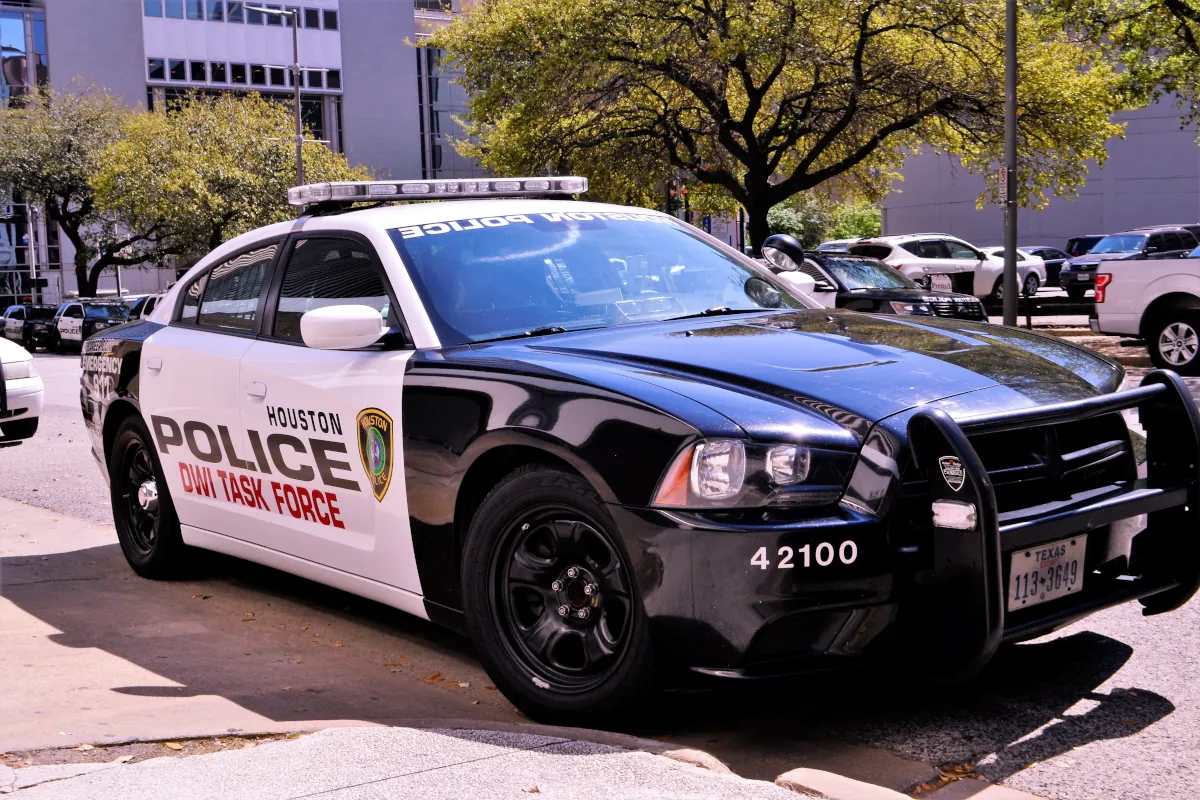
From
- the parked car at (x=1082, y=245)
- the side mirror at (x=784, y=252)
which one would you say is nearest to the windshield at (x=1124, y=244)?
the parked car at (x=1082, y=245)

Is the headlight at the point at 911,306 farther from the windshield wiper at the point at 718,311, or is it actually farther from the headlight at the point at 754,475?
the headlight at the point at 754,475

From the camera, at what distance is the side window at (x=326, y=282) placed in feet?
17.1

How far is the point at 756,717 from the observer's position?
173 inches

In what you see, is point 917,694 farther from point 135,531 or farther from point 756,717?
point 135,531

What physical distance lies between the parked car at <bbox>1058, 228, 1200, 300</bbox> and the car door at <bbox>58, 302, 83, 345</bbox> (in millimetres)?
28073

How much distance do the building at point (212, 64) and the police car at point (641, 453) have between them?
6288 cm

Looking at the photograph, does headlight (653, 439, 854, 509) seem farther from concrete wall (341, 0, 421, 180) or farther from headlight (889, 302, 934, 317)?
concrete wall (341, 0, 421, 180)

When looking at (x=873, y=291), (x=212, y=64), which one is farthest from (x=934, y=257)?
(x=212, y=64)

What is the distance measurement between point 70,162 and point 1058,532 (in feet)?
185

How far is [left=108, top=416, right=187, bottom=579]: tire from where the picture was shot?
6.50m

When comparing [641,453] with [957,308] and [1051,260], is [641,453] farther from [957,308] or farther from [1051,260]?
[1051,260]

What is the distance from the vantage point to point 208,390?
19.2 ft

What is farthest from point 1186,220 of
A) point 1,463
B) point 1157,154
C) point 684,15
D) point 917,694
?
point 917,694

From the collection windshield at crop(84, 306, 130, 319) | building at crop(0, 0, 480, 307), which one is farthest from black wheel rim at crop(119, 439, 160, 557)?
building at crop(0, 0, 480, 307)
